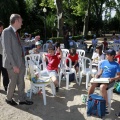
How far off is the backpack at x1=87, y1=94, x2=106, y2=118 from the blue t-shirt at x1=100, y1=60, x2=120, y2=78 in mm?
562

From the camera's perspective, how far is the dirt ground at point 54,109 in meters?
4.11

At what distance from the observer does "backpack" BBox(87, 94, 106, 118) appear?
13.3 feet

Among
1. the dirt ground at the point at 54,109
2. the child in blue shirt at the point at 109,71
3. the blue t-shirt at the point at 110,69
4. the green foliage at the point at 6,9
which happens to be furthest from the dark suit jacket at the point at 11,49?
the green foliage at the point at 6,9

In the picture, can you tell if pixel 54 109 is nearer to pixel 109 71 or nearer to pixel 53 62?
pixel 109 71

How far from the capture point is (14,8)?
22.7 meters

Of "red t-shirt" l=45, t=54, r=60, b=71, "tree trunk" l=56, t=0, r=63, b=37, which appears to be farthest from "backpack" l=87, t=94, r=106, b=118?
"tree trunk" l=56, t=0, r=63, b=37

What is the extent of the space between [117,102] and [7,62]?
101 inches

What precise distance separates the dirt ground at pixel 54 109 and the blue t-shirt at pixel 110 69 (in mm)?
714

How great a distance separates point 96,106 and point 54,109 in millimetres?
915

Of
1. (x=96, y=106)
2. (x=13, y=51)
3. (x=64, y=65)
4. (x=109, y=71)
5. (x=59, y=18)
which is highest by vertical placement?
(x=59, y=18)

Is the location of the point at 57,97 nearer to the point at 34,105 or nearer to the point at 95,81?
the point at 34,105

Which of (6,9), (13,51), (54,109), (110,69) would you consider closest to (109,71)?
(110,69)

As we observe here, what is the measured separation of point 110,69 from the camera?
4457 mm

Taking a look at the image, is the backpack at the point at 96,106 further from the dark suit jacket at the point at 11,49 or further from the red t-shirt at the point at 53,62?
the red t-shirt at the point at 53,62
